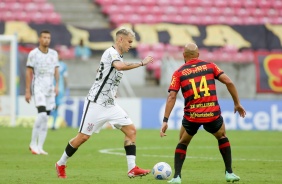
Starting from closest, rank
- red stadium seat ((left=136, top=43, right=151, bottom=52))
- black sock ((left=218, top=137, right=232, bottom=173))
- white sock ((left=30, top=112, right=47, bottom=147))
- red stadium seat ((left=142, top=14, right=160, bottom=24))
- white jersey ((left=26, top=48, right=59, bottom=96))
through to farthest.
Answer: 1. black sock ((left=218, top=137, right=232, bottom=173))
2. white sock ((left=30, top=112, right=47, bottom=147))
3. white jersey ((left=26, top=48, right=59, bottom=96))
4. red stadium seat ((left=136, top=43, right=151, bottom=52))
5. red stadium seat ((left=142, top=14, right=160, bottom=24))

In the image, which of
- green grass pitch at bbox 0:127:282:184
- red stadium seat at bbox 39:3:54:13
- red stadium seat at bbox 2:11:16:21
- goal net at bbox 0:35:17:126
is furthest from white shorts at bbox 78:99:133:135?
red stadium seat at bbox 39:3:54:13

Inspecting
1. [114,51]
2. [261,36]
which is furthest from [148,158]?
[261,36]

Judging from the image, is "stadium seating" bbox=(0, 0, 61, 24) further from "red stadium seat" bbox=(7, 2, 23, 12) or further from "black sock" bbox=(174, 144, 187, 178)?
"black sock" bbox=(174, 144, 187, 178)

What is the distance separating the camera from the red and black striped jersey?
10250 millimetres

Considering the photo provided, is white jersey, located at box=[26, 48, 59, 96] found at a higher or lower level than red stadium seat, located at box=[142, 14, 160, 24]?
lower

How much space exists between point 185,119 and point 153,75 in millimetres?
19801

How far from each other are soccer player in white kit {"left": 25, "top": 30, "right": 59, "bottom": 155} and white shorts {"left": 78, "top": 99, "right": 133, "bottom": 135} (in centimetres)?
481

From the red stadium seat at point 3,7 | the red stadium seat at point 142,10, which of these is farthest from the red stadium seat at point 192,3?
the red stadium seat at point 3,7

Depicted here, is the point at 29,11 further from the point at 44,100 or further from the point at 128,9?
the point at 44,100

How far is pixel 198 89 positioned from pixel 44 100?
20.7ft

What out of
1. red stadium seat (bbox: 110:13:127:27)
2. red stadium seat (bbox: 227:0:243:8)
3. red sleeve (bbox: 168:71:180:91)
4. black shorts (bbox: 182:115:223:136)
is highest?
red stadium seat (bbox: 227:0:243:8)

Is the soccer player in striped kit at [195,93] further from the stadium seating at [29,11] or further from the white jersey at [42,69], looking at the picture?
the stadium seating at [29,11]

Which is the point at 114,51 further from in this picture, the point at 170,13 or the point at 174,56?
the point at 170,13

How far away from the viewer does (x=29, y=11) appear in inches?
1272
